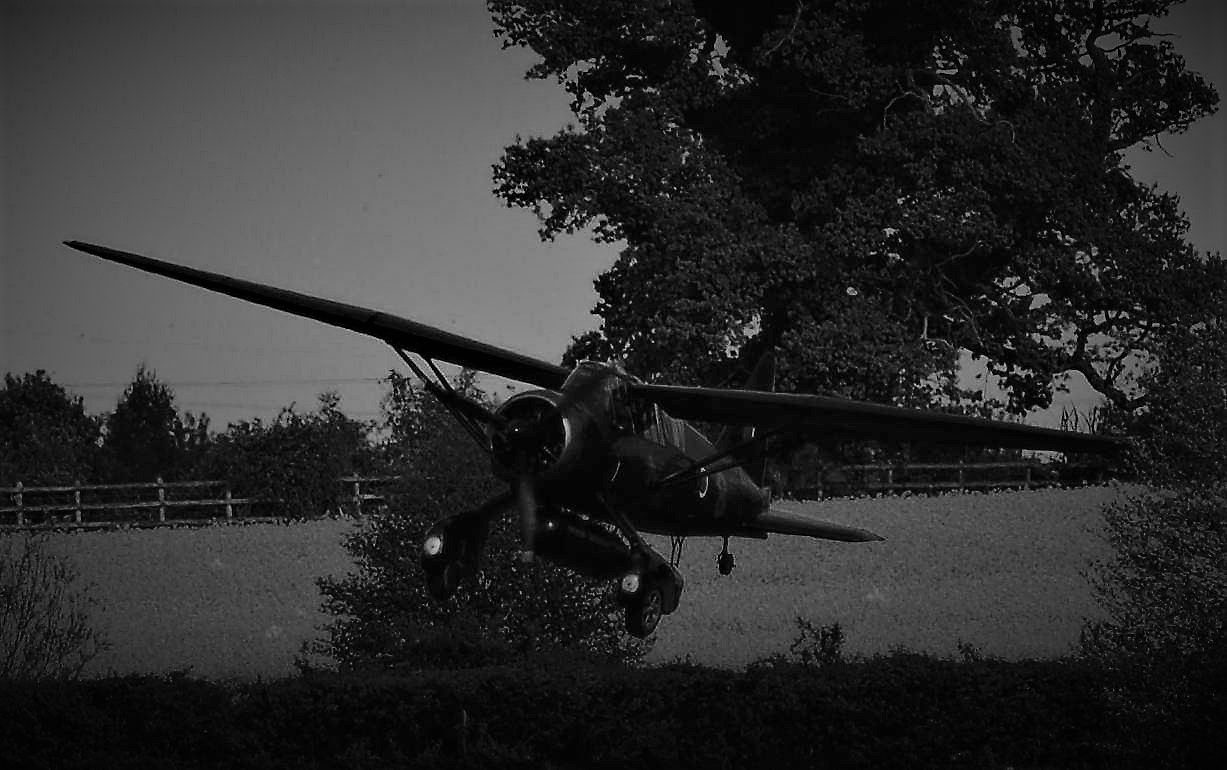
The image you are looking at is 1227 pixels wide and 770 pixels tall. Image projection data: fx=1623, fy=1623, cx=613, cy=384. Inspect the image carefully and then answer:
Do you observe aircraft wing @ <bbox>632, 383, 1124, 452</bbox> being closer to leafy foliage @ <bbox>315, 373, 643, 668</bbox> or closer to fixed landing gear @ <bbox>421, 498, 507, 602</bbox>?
fixed landing gear @ <bbox>421, 498, 507, 602</bbox>

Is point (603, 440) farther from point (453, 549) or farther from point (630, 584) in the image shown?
point (453, 549)

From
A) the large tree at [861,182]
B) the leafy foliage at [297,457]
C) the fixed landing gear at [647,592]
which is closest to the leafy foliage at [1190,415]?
the fixed landing gear at [647,592]

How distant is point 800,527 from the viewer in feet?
62.7

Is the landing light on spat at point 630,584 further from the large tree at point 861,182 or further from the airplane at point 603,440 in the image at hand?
the large tree at point 861,182

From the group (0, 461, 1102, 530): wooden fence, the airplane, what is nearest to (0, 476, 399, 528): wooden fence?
(0, 461, 1102, 530): wooden fence

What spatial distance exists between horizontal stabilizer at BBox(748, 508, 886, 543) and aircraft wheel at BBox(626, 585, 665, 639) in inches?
139

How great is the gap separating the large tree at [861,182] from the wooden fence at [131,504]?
10677mm

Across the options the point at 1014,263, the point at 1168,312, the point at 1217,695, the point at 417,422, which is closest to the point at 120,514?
the point at 417,422

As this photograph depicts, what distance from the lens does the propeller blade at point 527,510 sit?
14.6 meters

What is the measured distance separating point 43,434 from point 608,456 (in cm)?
4776

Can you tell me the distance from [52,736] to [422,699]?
5134mm

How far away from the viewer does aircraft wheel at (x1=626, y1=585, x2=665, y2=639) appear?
15.1 meters

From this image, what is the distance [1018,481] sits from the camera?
49781mm

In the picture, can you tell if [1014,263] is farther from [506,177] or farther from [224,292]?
[224,292]
